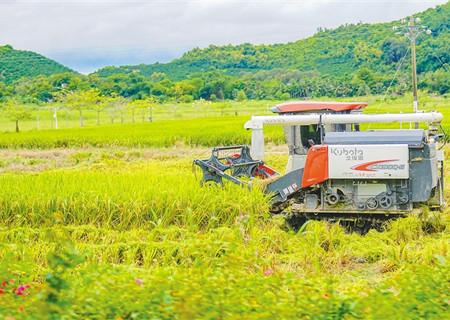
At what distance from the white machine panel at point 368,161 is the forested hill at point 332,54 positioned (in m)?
45.8

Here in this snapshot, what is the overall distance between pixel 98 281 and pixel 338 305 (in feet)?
4.88

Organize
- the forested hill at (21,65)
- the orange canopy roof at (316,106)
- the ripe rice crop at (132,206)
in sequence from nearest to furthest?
the ripe rice crop at (132,206), the orange canopy roof at (316,106), the forested hill at (21,65)

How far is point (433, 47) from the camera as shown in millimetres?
55188

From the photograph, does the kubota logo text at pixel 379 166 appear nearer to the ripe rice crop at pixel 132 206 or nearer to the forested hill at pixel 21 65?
the ripe rice crop at pixel 132 206

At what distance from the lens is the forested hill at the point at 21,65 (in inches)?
2950

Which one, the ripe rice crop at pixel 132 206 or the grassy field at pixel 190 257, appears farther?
the ripe rice crop at pixel 132 206

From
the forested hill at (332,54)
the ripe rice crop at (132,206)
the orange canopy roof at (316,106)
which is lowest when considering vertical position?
the ripe rice crop at (132,206)

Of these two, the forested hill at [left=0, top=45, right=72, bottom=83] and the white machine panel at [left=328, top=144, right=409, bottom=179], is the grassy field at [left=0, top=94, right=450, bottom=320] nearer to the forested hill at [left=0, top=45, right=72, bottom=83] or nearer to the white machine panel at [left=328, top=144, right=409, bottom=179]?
the white machine panel at [left=328, top=144, right=409, bottom=179]

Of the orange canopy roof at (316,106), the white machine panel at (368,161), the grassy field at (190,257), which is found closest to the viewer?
the grassy field at (190,257)

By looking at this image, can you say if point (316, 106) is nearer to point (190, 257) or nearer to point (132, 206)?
point (132, 206)

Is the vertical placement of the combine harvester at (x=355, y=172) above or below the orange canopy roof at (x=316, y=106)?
below

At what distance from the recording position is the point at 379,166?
30.6 feet

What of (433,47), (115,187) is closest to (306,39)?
(433,47)

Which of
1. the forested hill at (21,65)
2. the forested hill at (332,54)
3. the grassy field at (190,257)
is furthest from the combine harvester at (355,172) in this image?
the forested hill at (21,65)
